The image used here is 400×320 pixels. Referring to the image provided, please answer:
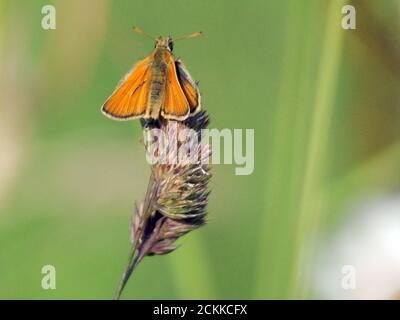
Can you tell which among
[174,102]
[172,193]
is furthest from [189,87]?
[172,193]

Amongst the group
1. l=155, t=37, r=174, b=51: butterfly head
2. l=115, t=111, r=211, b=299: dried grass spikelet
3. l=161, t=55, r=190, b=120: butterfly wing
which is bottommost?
l=115, t=111, r=211, b=299: dried grass spikelet

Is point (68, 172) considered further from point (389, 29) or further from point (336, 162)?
point (389, 29)

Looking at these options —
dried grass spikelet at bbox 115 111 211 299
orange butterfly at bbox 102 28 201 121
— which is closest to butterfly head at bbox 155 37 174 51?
orange butterfly at bbox 102 28 201 121

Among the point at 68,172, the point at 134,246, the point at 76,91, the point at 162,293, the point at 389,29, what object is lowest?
the point at 162,293

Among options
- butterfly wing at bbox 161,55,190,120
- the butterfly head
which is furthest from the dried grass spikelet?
the butterfly head

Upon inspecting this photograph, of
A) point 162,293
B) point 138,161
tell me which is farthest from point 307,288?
point 138,161

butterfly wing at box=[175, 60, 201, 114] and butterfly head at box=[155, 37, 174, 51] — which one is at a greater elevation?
butterfly head at box=[155, 37, 174, 51]

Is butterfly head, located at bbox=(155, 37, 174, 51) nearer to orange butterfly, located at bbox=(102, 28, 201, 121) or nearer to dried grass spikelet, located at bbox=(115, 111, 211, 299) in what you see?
orange butterfly, located at bbox=(102, 28, 201, 121)
